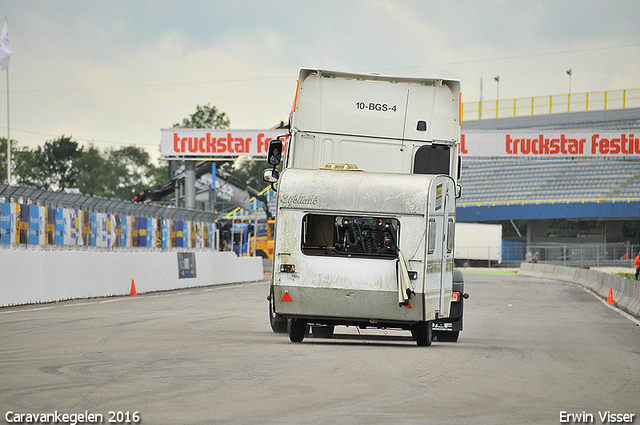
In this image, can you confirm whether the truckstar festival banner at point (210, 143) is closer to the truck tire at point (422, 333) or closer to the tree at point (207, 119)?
the truck tire at point (422, 333)

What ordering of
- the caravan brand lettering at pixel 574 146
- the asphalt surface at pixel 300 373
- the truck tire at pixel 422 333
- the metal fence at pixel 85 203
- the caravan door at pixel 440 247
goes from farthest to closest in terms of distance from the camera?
the caravan brand lettering at pixel 574 146 < the metal fence at pixel 85 203 < the truck tire at pixel 422 333 < the caravan door at pixel 440 247 < the asphalt surface at pixel 300 373

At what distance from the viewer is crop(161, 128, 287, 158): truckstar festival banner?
47.4m

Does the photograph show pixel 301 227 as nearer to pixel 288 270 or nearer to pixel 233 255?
pixel 288 270

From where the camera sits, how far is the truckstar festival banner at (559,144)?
49031 mm

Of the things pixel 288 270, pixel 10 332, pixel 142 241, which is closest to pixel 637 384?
pixel 288 270

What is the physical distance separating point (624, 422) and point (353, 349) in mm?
5500

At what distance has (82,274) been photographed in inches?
915

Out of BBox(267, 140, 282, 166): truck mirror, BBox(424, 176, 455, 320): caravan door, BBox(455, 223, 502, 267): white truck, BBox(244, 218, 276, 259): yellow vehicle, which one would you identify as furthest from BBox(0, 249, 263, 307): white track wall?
BBox(455, 223, 502, 267): white truck

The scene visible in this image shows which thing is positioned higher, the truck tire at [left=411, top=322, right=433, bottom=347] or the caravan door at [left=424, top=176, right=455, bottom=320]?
the caravan door at [left=424, top=176, right=455, bottom=320]

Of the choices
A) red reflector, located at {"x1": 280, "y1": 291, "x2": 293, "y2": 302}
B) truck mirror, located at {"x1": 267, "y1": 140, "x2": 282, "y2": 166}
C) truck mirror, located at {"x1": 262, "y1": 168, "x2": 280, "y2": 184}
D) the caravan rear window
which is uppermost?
truck mirror, located at {"x1": 267, "y1": 140, "x2": 282, "y2": 166}

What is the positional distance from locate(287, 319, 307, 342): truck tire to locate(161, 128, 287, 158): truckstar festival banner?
35.0 m

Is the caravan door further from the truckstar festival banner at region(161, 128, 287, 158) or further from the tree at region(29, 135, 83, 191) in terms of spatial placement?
the tree at region(29, 135, 83, 191)

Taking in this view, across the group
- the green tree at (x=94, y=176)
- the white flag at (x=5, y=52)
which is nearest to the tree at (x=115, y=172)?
the green tree at (x=94, y=176)

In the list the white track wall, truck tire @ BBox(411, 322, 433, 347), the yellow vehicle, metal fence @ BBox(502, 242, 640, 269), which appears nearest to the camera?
truck tire @ BBox(411, 322, 433, 347)
